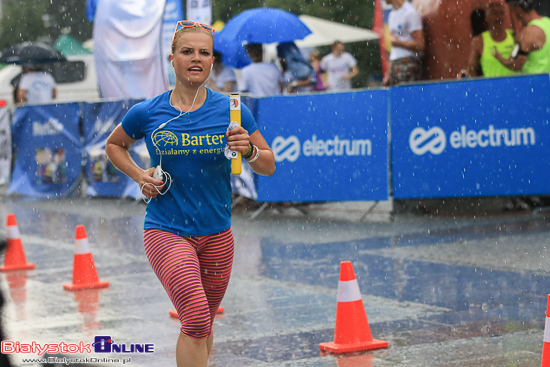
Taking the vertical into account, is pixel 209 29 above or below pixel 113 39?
below

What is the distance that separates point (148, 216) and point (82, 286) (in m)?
4.17

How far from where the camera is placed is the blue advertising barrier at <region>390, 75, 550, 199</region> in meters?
12.0

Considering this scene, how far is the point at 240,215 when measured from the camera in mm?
14117

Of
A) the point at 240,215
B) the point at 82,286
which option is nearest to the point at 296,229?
the point at 240,215

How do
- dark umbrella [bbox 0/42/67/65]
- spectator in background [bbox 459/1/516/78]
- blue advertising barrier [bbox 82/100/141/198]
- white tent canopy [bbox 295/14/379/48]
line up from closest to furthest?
spectator in background [bbox 459/1/516/78]
blue advertising barrier [bbox 82/100/141/198]
dark umbrella [bbox 0/42/67/65]
white tent canopy [bbox 295/14/379/48]

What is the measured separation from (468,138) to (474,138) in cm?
8

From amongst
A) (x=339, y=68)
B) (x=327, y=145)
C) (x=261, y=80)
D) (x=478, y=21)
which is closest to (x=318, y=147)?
(x=327, y=145)

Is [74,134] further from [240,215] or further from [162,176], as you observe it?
[162,176]

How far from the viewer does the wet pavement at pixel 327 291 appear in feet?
20.0

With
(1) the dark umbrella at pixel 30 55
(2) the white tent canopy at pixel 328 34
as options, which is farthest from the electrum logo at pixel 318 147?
(2) the white tent canopy at pixel 328 34

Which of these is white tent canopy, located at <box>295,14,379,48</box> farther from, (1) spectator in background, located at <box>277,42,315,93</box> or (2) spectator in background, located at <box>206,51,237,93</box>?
(2) spectator in background, located at <box>206,51,237,93</box>

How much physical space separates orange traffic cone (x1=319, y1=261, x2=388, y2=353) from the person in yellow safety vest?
23.5 ft

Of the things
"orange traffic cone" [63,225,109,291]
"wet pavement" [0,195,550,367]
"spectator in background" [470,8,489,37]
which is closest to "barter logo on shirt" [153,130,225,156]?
"wet pavement" [0,195,550,367]

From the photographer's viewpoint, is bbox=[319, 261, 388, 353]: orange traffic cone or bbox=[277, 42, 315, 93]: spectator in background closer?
bbox=[319, 261, 388, 353]: orange traffic cone
